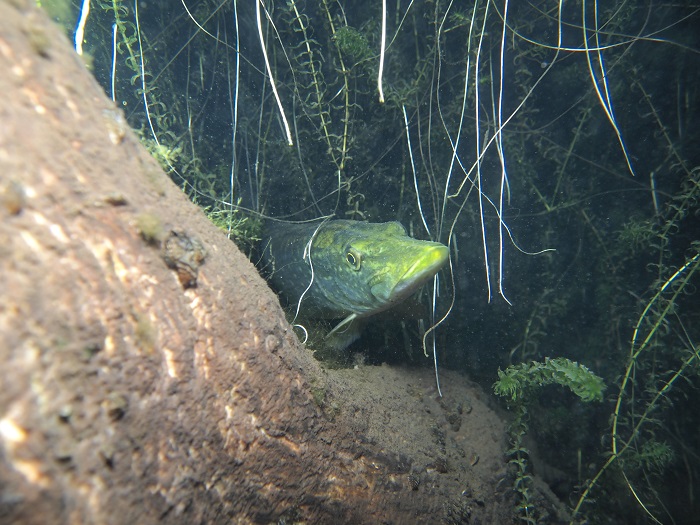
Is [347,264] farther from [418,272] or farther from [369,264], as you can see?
[418,272]

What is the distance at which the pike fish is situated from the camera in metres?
3.31

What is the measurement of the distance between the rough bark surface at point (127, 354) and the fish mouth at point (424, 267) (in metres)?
1.57

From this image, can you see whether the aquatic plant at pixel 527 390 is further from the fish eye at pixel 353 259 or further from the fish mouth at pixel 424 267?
the fish eye at pixel 353 259

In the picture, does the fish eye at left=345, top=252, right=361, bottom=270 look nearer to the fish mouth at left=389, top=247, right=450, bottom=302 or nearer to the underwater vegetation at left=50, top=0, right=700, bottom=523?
the fish mouth at left=389, top=247, right=450, bottom=302

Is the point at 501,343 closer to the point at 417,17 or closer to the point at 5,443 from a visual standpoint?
the point at 417,17

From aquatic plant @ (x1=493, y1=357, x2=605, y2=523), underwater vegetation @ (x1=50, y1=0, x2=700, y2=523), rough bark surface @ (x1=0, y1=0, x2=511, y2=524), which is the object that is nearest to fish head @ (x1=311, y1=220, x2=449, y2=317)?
underwater vegetation @ (x1=50, y1=0, x2=700, y2=523)

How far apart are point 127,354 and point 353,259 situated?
9.56ft

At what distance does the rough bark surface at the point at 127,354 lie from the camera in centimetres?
85

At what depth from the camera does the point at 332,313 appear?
14.7 ft

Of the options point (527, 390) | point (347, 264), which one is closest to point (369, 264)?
point (347, 264)

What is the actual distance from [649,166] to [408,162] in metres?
4.30

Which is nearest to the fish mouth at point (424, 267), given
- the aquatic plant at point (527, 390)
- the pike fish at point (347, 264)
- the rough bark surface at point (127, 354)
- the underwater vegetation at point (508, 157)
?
the pike fish at point (347, 264)

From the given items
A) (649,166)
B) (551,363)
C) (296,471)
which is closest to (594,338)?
(649,166)

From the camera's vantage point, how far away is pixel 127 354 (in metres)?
1.09
